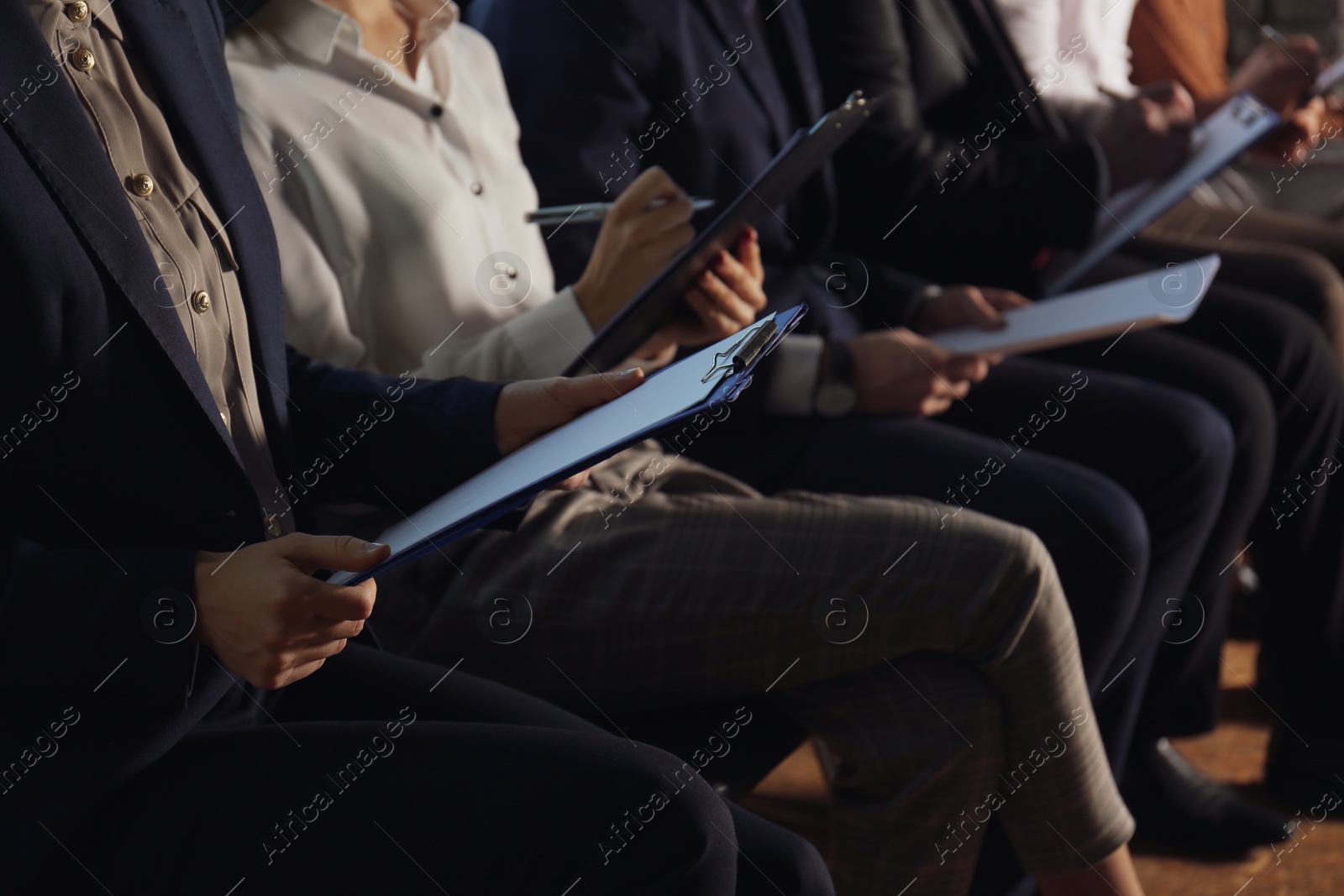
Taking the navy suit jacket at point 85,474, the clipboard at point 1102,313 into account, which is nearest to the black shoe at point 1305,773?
the clipboard at point 1102,313

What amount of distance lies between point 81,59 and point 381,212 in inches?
12.4

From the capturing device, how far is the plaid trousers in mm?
852

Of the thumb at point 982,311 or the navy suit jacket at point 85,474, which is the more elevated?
the navy suit jacket at point 85,474

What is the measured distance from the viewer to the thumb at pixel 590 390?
705 mm

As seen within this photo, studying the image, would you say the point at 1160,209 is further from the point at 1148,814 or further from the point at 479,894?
the point at 479,894

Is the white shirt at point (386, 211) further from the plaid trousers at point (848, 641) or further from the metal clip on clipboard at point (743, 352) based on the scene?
the metal clip on clipboard at point (743, 352)

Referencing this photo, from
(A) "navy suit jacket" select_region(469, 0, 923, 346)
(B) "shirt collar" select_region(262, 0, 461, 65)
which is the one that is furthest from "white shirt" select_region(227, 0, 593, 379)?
(A) "navy suit jacket" select_region(469, 0, 923, 346)

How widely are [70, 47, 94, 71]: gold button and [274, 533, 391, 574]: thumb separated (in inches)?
11.5

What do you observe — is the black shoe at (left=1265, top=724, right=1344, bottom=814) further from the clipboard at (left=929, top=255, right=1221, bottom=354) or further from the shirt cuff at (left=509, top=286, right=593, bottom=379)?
the shirt cuff at (left=509, top=286, right=593, bottom=379)

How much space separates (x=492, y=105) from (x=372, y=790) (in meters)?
0.70

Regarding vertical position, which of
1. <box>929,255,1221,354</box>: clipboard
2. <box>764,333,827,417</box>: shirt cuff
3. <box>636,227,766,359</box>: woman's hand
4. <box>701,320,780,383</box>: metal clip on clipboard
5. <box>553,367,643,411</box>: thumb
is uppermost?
<box>701,320,780,383</box>: metal clip on clipboard

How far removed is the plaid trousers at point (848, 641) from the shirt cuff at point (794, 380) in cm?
30

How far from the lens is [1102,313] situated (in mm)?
1102

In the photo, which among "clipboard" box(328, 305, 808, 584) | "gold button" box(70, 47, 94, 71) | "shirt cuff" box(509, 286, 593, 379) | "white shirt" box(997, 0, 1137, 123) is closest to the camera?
"clipboard" box(328, 305, 808, 584)
